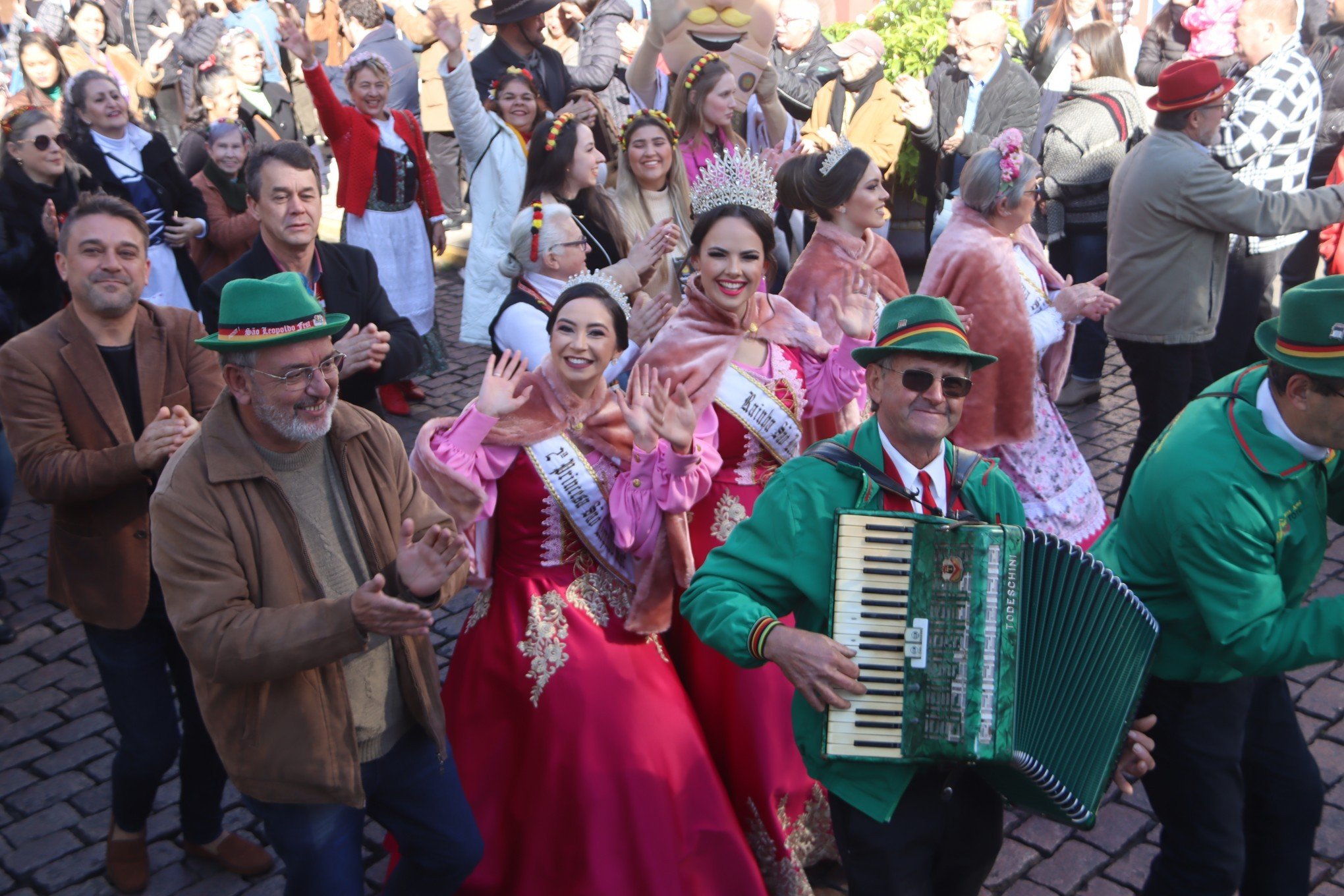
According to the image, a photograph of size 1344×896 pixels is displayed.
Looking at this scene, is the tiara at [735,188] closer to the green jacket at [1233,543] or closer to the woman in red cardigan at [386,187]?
the green jacket at [1233,543]

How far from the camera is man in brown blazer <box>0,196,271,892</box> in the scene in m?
3.74

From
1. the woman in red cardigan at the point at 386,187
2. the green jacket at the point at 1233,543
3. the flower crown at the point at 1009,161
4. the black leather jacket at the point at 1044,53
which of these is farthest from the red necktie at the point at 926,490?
the black leather jacket at the point at 1044,53

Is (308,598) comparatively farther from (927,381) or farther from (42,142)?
(42,142)

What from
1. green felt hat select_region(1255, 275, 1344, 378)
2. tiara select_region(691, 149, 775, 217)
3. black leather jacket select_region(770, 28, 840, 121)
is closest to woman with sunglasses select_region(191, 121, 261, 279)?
tiara select_region(691, 149, 775, 217)

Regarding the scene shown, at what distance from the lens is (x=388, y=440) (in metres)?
3.35

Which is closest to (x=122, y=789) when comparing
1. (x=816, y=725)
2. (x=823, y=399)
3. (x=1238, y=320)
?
(x=816, y=725)

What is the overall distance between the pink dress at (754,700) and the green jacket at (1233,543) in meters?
1.25

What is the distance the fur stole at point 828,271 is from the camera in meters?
5.35

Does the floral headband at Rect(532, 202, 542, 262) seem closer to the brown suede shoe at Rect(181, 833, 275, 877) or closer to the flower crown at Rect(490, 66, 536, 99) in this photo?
the brown suede shoe at Rect(181, 833, 275, 877)

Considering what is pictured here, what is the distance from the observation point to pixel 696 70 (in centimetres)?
713

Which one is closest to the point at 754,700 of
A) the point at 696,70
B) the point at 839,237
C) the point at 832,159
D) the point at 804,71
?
the point at 839,237

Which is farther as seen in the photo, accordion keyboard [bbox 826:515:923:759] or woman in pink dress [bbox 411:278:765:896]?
woman in pink dress [bbox 411:278:765:896]

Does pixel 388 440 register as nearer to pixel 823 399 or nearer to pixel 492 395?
pixel 492 395

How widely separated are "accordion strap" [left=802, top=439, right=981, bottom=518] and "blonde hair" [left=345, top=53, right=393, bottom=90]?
18.9 ft
